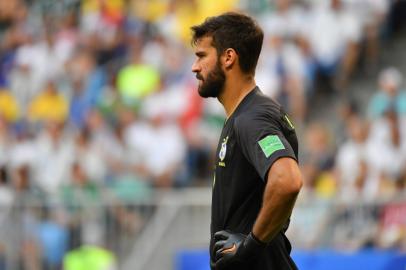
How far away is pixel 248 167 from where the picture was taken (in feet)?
18.5

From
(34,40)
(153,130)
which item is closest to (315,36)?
(153,130)

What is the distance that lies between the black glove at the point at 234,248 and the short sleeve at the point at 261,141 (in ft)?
1.12

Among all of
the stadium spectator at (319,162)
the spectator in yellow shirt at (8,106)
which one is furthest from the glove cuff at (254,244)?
the spectator in yellow shirt at (8,106)

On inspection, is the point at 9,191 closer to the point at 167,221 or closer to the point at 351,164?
the point at 167,221

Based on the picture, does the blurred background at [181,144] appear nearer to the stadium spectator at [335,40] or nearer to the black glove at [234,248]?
the stadium spectator at [335,40]

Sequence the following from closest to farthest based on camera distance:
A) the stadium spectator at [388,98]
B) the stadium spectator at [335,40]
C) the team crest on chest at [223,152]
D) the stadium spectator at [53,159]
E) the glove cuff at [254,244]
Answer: the glove cuff at [254,244] < the team crest on chest at [223,152] < the stadium spectator at [388,98] < the stadium spectator at [335,40] < the stadium spectator at [53,159]

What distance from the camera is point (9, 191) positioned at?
47.7 feet

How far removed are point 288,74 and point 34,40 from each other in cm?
609

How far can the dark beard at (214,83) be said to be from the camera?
5.83 metres

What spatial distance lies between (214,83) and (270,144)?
628 mm

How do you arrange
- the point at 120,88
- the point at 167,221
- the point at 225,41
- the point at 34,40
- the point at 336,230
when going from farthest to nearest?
the point at 34,40 < the point at 120,88 < the point at 167,221 < the point at 336,230 < the point at 225,41

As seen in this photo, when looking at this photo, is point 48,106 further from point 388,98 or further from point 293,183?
point 293,183

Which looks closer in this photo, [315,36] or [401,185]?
[401,185]

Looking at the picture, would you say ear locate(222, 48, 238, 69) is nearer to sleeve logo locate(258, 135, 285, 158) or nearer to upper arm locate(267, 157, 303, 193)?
sleeve logo locate(258, 135, 285, 158)
